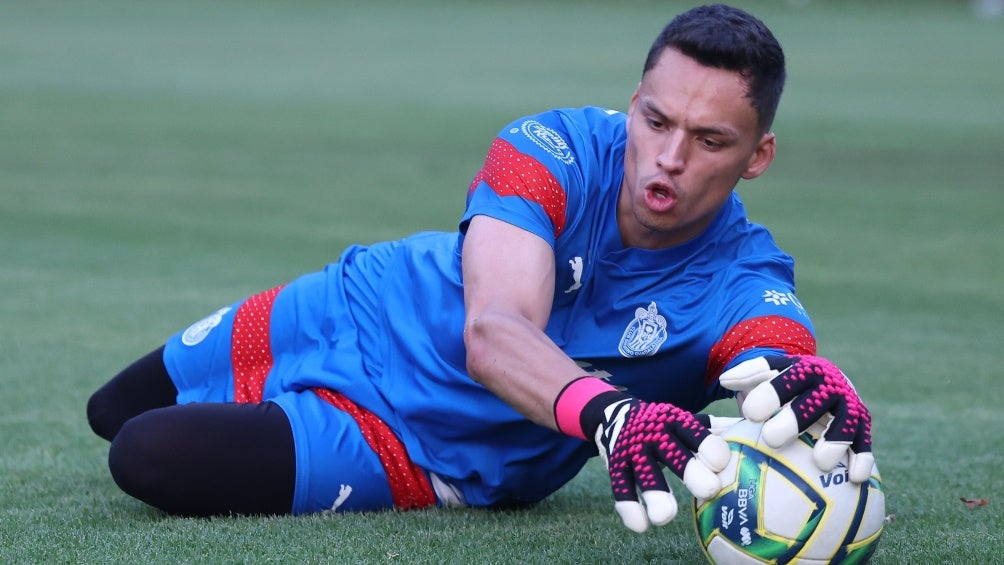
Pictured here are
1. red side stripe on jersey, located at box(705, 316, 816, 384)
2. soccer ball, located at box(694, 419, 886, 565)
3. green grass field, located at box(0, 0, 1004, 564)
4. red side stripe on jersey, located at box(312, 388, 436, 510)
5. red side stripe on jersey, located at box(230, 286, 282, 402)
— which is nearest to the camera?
soccer ball, located at box(694, 419, 886, 565)

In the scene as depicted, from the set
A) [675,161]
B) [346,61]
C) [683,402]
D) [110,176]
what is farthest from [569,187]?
[346,61]

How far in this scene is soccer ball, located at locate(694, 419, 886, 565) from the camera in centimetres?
342

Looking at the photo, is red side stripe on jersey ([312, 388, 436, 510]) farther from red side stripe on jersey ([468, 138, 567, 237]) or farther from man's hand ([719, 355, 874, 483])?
man's hand ([719, 355, 874, 483])

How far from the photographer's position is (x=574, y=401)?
3381 millimetres

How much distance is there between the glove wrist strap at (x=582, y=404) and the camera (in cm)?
333

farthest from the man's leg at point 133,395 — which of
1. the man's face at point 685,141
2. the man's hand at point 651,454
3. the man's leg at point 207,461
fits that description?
the man's hand at point 651,454

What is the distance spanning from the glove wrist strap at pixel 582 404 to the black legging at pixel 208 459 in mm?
1097

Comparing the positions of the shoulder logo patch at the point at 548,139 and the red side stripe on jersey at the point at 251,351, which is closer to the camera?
the shoulder logo patch at the point at 548,139

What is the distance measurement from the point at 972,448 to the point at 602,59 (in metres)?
22.5

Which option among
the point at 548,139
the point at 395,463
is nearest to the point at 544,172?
the point at 548,139

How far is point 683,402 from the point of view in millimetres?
4285

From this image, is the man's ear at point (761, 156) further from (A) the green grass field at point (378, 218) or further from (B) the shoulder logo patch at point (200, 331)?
(B) the shoulder logo patch at point (200, 331)

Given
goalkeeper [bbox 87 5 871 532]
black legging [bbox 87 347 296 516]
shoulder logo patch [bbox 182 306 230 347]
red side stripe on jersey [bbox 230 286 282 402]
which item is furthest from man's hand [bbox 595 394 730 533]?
shoulder logo patch [bbox 182 306 230 347]

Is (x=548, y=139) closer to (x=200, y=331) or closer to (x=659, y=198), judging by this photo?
(x=659, y=198)
